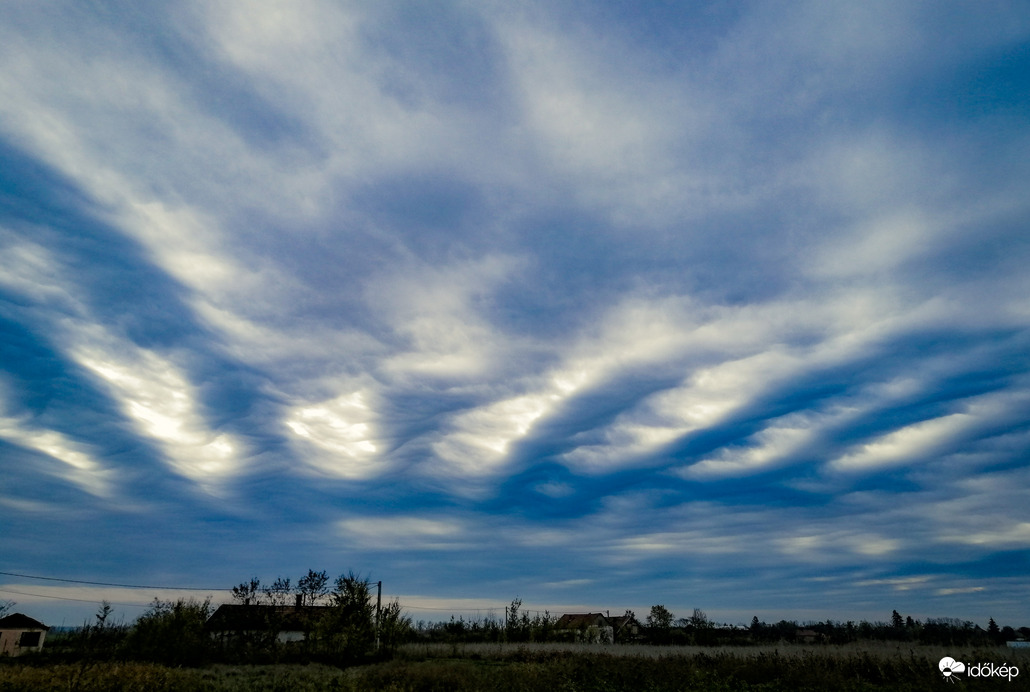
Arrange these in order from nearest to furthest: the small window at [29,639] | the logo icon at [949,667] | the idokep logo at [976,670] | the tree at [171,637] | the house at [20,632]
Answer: the idokep logo at [976,670], the logo icon at [949,667], the tree at [171,637], the house at [20,632], the small window at [29,639]

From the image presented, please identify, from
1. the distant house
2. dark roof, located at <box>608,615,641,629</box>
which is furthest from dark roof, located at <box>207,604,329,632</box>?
dark roof, located at <box>608,615,641,629</box>

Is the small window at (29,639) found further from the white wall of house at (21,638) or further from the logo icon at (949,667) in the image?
the logo icon at (949,667)

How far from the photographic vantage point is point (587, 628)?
287 feet

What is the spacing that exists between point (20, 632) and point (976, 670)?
→ 8576 cm

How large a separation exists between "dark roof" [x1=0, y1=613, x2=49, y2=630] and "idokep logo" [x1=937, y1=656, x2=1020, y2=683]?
280 ft

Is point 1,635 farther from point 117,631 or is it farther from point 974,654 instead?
point 974,654

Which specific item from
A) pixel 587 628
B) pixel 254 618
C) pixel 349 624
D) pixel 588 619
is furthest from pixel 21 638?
pixel 588 619

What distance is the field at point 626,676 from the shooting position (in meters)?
24.3

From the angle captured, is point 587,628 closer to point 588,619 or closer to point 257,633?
point 588,619

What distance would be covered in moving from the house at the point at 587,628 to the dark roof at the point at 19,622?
61.0 meters

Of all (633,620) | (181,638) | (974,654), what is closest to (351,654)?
(181,638)

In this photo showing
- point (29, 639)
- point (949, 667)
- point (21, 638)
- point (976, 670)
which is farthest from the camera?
point (29, 639)

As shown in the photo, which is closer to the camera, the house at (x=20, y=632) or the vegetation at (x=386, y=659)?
the vegetation at (x=386, y=659)

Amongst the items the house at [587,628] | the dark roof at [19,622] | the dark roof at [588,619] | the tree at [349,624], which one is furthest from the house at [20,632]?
the dark roof at [588,619]
